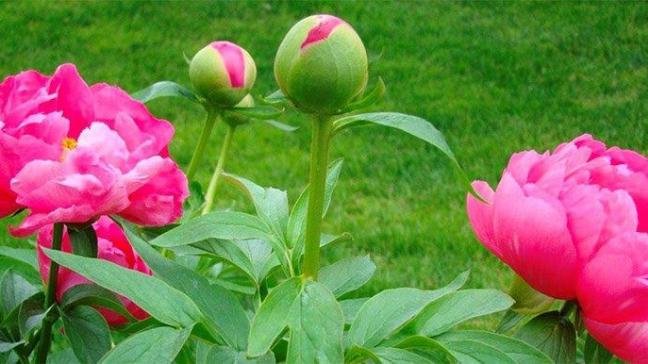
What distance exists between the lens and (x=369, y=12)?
Answer: 4605 mm

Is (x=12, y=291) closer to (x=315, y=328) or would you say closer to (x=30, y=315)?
(x=30, y=315)

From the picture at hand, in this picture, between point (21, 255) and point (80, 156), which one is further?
point (21, 255)

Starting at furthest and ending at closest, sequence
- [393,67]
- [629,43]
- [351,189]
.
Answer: [629,43]
[393,67]
[351,189]

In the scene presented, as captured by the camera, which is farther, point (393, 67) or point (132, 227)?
point (393, 67)

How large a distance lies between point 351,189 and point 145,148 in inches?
99.5

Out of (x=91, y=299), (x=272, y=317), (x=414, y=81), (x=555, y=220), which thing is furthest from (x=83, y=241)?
Answer: (x=414, y=81)

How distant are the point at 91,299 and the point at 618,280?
258mm

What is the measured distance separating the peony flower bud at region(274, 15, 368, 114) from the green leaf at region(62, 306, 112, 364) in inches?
6.4

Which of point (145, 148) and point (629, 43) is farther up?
point (145, 148)

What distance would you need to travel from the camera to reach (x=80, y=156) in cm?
53

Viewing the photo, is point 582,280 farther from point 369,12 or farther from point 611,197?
point 369,12

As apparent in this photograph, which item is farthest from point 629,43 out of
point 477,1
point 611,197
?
point 611,197

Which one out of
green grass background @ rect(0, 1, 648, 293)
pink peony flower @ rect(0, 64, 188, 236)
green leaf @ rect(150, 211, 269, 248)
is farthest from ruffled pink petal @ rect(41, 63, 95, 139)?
green grass background @ rect(0, 1, 648, 293)

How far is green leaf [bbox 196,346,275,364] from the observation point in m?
0.48
